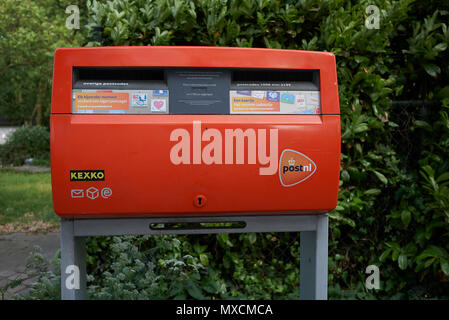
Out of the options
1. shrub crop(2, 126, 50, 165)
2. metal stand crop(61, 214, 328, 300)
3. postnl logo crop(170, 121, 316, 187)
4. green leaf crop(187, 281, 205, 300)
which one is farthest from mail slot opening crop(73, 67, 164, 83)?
shrub crop(2, 126, 50, 165)

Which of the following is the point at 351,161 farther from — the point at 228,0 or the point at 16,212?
the point at 16,212

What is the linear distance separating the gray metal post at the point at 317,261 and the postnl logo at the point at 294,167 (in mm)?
242

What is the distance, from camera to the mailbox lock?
1.55 meters

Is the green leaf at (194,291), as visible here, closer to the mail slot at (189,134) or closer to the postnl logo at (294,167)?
the mail slot at (189,134)

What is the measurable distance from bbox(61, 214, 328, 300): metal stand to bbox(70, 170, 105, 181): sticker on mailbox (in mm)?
206

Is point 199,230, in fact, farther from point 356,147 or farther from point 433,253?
point 433,253

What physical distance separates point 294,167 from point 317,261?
464 mm

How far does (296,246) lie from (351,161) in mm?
731

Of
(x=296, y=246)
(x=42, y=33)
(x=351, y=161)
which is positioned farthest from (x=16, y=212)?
(x=42, y=33)

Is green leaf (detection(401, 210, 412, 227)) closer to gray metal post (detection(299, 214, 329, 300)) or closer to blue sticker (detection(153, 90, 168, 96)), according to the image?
gray metal post (detection(299, 214, 329, 300))

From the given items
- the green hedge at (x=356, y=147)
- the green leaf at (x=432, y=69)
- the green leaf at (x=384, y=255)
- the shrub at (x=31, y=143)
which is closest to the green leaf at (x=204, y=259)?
the green hedge at (x=356, y=147)

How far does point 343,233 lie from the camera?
2957 mm

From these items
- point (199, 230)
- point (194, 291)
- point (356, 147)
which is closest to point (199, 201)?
point (199, 230)

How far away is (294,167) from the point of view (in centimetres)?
156
